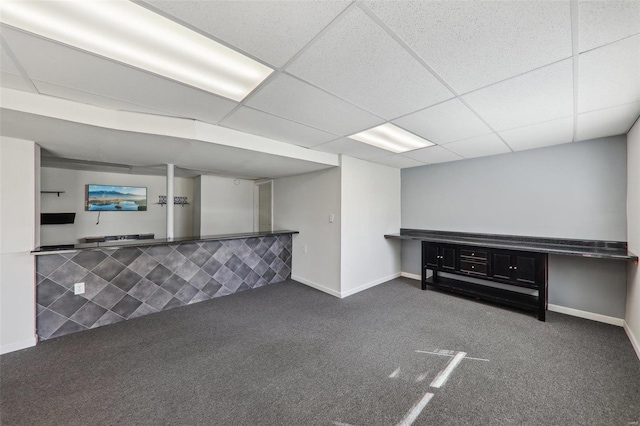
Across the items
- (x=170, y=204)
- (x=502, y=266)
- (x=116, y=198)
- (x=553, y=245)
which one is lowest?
(x=502, y=266)

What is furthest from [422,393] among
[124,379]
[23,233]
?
[23,233]

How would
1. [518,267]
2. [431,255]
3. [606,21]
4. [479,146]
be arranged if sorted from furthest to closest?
[431,255] < [479,146] < [518,267] < [606,21]

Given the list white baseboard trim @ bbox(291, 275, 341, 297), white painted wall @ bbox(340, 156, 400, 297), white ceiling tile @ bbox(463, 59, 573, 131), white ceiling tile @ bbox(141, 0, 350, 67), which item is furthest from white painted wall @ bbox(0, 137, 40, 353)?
white ceiling tile @ bbox(463, 59, 573, 131)

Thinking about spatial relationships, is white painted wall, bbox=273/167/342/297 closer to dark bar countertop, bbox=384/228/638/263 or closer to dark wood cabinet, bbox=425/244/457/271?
dark bar countertop, bbox=384/228/638/263

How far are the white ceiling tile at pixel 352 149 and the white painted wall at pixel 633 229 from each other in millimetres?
2502

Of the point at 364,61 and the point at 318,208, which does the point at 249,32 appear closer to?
the point at 364,61

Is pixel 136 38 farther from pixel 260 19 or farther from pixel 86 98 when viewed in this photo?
pixel 86 98

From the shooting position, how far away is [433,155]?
379 centimetres

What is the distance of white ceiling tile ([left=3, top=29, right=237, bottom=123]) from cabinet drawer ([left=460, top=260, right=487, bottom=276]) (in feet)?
12.3

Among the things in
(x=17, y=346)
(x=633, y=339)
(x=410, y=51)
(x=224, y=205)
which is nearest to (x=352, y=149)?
(x=410, y=51)

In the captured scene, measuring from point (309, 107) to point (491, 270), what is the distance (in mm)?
3319

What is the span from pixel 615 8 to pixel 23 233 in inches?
183

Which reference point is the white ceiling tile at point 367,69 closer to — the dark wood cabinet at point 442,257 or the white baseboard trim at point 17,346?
the dark wood cabinet at point 442,257

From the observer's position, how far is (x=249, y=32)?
4.17ft
